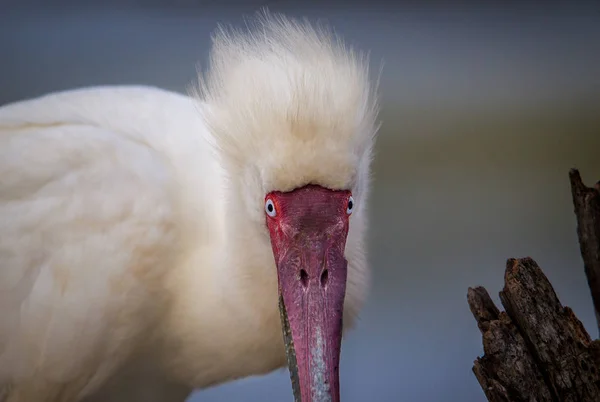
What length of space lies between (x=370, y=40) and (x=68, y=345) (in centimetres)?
183

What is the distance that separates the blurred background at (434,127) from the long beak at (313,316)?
3.90 feet

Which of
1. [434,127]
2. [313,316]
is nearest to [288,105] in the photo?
[313,316]

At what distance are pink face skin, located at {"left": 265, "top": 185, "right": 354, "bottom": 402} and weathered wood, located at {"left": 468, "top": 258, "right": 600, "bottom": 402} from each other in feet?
1.14

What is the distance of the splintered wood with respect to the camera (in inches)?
61.4

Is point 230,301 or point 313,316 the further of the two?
point 230,301

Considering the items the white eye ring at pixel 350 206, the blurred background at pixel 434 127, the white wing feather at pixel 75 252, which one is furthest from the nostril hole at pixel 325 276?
the blurred background at pixel 434 127

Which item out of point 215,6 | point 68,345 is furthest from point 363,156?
point 215,6

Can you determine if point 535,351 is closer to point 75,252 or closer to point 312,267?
point 312,267

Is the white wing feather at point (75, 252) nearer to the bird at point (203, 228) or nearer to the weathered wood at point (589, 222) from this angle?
the bird at point (203, 228)

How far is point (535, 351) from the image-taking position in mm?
1603

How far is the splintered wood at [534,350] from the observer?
156 cm

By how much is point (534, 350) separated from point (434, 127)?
87.8 inches

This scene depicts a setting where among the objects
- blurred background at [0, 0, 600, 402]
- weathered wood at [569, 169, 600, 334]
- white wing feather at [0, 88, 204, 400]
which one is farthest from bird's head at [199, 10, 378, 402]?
blurred background at [0, 0, 600, 402]

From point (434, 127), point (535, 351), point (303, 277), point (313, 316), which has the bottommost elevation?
point (535, 351)
